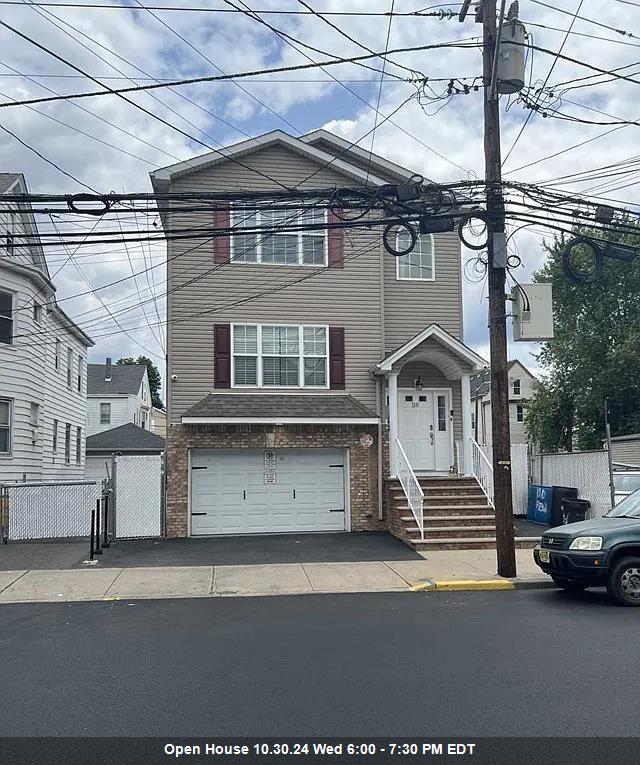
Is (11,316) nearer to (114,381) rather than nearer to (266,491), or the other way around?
(266,491)

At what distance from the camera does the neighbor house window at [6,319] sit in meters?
20.9

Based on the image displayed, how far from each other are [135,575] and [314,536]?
5795 mm

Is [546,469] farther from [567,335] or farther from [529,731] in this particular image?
[567,335]

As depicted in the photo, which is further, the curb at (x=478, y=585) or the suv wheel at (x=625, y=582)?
the curb at (x=478, y=585)

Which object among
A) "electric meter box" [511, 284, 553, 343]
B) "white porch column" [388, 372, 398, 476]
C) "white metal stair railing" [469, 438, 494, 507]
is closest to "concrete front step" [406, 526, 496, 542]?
"white metal stair railing" [469, 438, 494, 507]

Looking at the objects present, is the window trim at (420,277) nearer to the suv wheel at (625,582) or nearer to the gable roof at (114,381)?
the suv wheel at (625,582)

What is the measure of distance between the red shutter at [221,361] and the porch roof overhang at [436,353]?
3.62 m

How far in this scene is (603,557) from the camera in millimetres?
10156

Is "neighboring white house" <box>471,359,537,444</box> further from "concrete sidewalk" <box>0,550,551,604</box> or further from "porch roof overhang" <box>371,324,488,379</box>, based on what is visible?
"concrete sidewalk" <box>0,550,551,604</box>

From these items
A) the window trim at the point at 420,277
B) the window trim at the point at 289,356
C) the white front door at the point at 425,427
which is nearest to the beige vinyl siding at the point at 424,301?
the window trim at the point at 420,277

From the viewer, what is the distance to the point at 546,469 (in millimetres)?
19938

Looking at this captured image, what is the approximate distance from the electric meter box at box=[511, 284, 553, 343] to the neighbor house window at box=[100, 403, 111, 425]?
37339 mm

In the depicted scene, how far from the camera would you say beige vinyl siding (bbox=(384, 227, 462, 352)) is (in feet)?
64.0

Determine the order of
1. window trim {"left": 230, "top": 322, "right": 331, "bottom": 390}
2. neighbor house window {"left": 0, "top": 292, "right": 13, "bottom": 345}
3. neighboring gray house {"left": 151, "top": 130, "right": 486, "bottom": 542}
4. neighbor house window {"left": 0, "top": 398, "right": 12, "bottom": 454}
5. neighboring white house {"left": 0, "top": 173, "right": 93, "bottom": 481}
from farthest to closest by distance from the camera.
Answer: neighbor house window {"left": 0, "top": 292, "right": 13, "bottom": 345}
neighboring white house {"left": 0, "top": 173, "right": 93, "bottom": 481}
neighbor house window {"left": 0, "top": 398, "right": 12, "bottom": 454}
window trim {"left": 230, "top": 322, "right": 331, "bottom": 390}
neighboring gray house {"left": 151, "top": 130, "right": 486, "bottom": 542}
